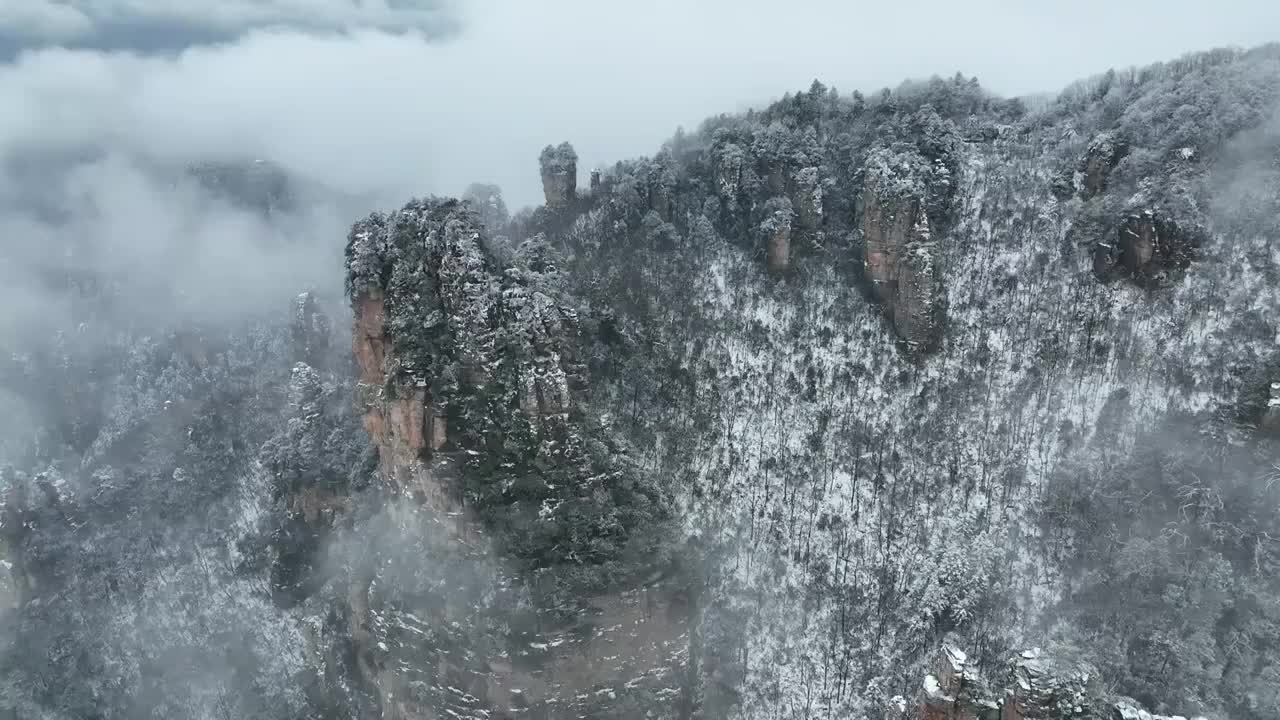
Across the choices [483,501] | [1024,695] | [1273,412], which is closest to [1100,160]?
[1273,412]

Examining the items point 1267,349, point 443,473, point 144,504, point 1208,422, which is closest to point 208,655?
point 144,504

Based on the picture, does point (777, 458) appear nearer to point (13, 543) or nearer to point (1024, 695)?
point (1024, 695)

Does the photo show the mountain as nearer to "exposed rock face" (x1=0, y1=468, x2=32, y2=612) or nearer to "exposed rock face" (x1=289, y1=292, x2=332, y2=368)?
"exposed rock face" (x1=0, y1=468, x2=32, y2=612)

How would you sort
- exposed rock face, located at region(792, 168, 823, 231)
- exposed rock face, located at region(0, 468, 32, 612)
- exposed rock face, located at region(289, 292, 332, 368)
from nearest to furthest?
exposed rock face, located at region(792, 168, 823, 231) < exposed rock face, located at region(0, 468, 32, 612) < exposed rock face, located at region(289, 292, 332, 368)

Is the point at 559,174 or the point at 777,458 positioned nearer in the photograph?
the point at 777,458

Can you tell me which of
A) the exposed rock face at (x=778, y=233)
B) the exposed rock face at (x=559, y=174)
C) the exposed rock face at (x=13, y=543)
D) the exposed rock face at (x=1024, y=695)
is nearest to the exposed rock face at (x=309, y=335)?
the exposed rock face at (x=13, y=543)

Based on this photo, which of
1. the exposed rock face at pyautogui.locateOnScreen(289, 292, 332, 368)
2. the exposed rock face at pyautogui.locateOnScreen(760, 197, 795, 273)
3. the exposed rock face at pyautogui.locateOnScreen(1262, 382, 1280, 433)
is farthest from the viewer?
the exposed rock face at pyautogui.locateOnScreen(289, 292, 332, 368)

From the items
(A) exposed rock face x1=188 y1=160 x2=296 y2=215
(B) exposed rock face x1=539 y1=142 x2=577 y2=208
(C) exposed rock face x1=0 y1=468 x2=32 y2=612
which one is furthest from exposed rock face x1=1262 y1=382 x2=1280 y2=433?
(A) exposed rock face x1=188 y1=160 x2=296 y2=215
